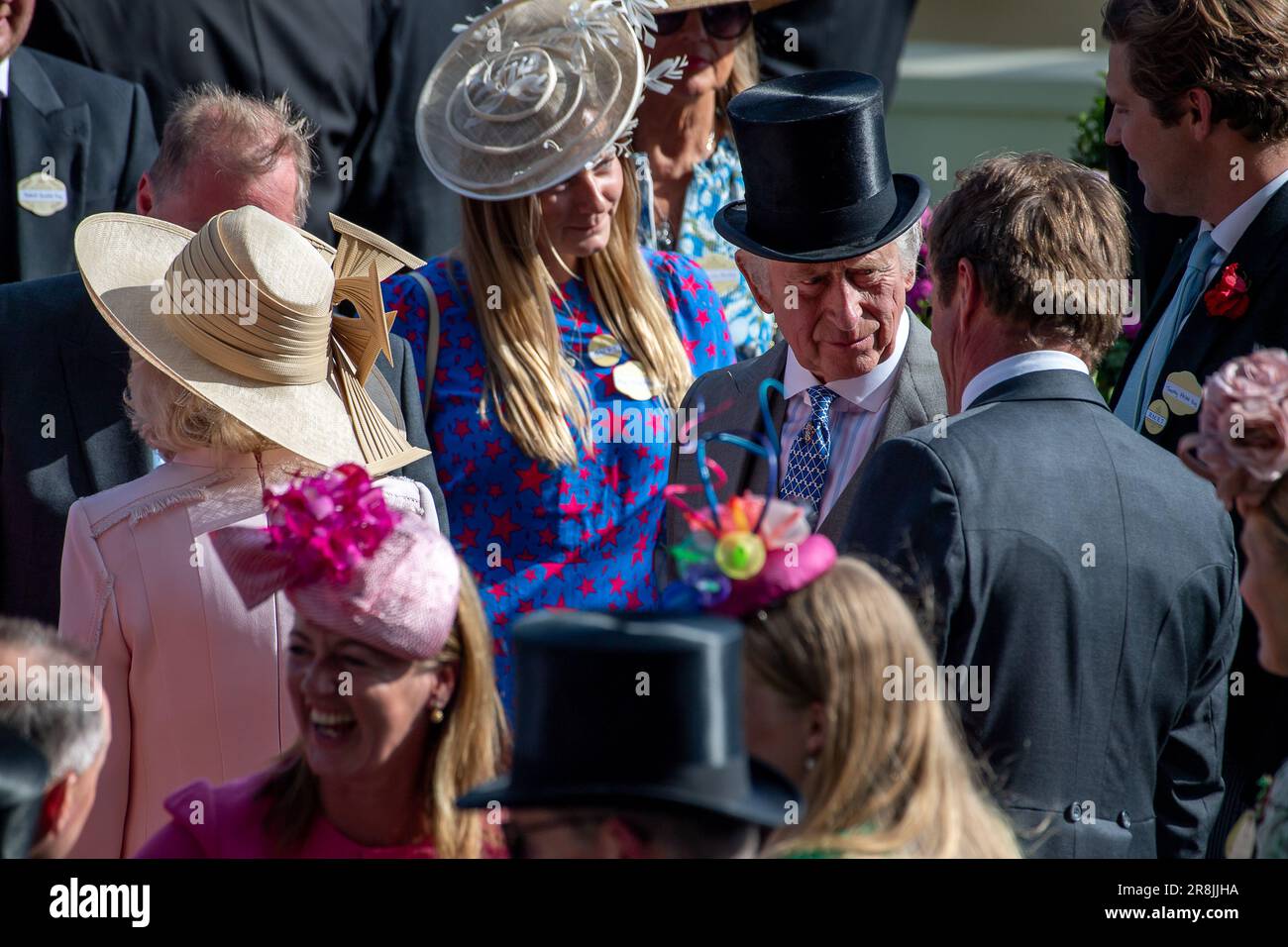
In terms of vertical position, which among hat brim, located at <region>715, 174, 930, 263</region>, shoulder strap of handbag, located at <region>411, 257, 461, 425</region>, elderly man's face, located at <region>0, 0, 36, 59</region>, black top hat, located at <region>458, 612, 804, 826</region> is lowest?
shoulder strap of handbag, located at <region>411, 257, 461, 425</region>

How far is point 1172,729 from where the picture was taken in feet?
9.70

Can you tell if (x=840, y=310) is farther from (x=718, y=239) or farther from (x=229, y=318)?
(x=718, y=239)

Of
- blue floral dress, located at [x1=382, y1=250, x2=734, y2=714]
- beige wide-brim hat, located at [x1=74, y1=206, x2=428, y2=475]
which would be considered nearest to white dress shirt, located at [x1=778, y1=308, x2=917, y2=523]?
blue floral dress, located at [x1=382, y1=250, x2=734, y2=714]

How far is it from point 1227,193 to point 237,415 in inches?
89.1

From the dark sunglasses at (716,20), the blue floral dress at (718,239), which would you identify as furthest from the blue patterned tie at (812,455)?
the dark sunglasses at (716,20)

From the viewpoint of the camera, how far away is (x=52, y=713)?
2189 millimetres

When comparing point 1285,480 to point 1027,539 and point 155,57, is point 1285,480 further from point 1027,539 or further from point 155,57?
point 155,57

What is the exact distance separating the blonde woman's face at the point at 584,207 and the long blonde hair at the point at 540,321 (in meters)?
0.04

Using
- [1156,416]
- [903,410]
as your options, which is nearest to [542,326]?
[903,410]

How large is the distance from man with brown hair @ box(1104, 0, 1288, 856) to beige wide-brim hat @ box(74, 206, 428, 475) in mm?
1715

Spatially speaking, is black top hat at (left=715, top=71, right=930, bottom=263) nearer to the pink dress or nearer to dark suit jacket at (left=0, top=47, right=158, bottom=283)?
the pink dress

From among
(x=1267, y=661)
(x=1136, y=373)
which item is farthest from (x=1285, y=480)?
(x=1136, y=373)

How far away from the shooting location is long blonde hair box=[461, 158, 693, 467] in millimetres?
3676

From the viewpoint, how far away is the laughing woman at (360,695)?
2430 millimetres
